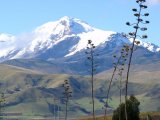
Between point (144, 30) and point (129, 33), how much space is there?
377 cm

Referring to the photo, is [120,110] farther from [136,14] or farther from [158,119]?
[136,14]

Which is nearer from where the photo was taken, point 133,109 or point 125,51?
point 125,51

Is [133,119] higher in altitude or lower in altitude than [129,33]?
lower

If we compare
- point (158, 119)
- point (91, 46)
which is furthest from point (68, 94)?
point (158, 119)

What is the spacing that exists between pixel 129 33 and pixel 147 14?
13.9ft

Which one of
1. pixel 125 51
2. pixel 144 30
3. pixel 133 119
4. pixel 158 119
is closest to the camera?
pixel 144 30

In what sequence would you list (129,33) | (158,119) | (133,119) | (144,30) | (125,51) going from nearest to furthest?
(144,30), (129,33), (125,51), (133,119), (158,119)

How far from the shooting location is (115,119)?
105 m

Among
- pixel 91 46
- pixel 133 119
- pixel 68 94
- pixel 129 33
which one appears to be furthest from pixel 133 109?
pixel 129 33

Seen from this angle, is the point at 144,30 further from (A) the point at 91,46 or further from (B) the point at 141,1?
(A) the point at 91,46

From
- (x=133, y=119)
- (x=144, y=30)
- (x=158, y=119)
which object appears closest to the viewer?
(x=144, y=30)

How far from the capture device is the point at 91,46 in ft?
231

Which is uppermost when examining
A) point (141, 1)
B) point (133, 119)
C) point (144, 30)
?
point (141, 1)

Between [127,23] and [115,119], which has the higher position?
[127,23]
